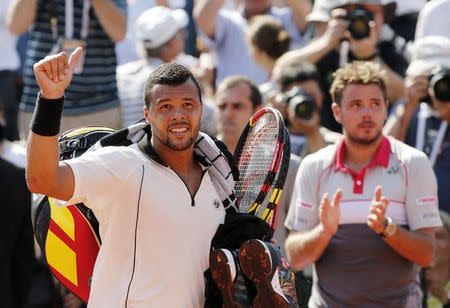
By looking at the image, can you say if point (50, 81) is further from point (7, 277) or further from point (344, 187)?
point (7, 277)

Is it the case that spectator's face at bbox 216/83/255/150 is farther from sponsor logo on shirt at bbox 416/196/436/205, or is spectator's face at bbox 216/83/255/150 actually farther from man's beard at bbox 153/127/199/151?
man's beard at bbox 153/127/199/151

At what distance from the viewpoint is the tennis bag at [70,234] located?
5.45m

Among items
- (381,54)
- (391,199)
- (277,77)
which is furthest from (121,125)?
(391,199)

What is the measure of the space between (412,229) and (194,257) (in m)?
2.07

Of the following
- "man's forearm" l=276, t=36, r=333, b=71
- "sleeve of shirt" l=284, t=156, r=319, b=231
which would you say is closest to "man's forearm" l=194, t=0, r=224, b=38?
"man's forearm" l=276, t=36, r=333, b=71

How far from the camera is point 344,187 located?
7008 millimetres

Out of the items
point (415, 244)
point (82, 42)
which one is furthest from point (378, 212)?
point (82, 42)

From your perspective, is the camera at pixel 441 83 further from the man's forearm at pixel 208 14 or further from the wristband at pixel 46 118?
the wristband at pixel 46 118

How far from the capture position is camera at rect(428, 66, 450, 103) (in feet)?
26.1

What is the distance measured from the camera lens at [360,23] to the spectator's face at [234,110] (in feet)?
3.21

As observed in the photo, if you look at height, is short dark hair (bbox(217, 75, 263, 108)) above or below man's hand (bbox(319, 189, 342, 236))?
above

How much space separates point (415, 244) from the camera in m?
6.74

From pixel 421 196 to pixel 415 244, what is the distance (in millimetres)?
281

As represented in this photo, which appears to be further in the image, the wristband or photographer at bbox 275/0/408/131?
photographer at bbox 275/0/408/131
